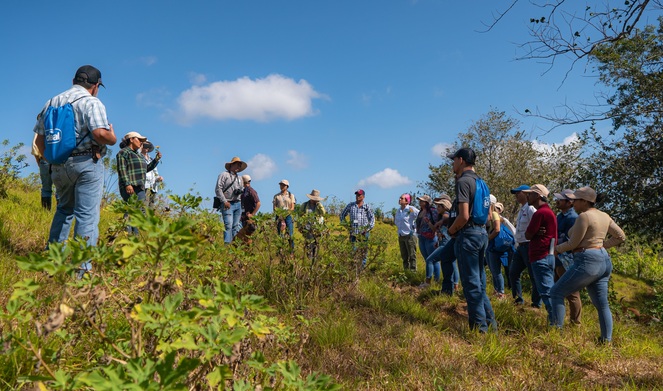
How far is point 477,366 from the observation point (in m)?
3.68

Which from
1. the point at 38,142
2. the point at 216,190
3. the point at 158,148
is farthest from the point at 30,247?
the point at 216,190

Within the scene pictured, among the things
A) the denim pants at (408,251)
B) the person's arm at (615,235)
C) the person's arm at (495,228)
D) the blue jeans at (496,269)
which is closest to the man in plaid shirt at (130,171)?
the denim pants at (408,251)

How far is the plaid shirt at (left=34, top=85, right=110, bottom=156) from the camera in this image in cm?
392

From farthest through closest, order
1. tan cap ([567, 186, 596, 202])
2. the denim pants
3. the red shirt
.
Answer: the denim pants < the red shirt < tan cap ([567, 186, 596, 202])

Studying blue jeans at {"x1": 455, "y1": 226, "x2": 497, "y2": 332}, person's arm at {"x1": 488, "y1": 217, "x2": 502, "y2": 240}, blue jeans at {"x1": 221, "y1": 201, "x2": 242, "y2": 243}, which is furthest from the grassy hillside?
blue jeans at {"x1": 221, "y1": 201, "x2": 242, "y2": 243}

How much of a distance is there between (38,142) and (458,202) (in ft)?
14.6

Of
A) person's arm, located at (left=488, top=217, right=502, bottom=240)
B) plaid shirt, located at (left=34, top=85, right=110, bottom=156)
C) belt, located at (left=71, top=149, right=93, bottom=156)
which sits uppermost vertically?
plaid shirt, located at (left=34, top=85, right=110, bottom=156)

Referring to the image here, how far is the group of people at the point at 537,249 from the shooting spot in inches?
178

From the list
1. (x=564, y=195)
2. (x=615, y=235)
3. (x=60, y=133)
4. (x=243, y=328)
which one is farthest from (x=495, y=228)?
(x=60, y=133)

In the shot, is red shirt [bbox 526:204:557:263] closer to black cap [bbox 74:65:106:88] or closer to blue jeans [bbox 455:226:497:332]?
blue jeans [bbox 455:226:497:332]

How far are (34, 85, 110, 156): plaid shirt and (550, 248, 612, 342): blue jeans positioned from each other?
5151 mm

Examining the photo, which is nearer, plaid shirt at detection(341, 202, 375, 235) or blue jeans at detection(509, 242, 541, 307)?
blue jeans at detection(509, 242, 541, 307)

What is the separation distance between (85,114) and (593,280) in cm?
556

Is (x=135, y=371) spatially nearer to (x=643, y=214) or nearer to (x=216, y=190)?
(x=216, y=190)
